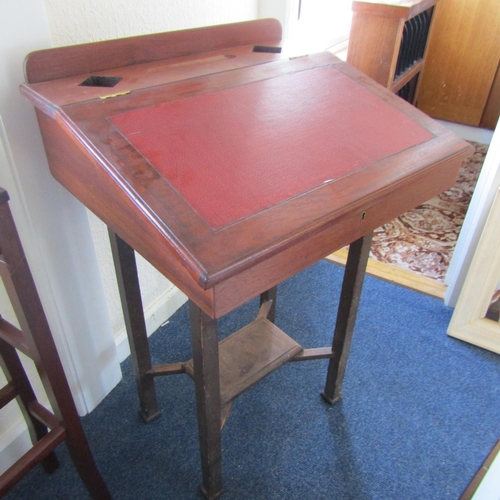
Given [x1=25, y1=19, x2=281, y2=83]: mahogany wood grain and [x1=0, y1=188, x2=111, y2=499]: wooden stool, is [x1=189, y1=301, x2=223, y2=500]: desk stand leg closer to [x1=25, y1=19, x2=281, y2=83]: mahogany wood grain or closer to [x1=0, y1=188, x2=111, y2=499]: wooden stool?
[x1=0, y1=188, x2=111, y2=499]: wooden stool

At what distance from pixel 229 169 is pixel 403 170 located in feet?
1.33

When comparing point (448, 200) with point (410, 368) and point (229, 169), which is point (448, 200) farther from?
point (229, 169)

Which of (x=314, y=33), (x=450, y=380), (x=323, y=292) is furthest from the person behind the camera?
(x=314, y=33)

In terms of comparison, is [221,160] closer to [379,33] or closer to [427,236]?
[379,33]

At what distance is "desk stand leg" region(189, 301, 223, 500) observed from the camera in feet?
3.45

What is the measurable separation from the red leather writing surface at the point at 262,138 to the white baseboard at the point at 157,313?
1086 millimetres

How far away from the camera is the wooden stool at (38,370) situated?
94 cm

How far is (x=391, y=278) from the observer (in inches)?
95.0

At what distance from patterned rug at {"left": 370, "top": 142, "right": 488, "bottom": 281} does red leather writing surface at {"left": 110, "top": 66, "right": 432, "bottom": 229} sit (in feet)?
4.66

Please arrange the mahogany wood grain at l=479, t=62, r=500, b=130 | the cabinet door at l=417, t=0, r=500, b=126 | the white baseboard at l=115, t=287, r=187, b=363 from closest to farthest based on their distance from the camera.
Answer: the white baseboard at l=115, t=287, r=187, b=363 → the cabinet door at l=417, t=0, r=500, b=126 → the mahogany wood grain at l=479, t=62, r=500, b=130

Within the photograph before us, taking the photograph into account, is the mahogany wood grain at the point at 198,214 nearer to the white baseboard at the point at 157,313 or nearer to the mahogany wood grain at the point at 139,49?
the mahogany wood grain at the point at 139,49

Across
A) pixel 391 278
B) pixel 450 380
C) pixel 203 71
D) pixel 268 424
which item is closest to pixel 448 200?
pixel 391 278

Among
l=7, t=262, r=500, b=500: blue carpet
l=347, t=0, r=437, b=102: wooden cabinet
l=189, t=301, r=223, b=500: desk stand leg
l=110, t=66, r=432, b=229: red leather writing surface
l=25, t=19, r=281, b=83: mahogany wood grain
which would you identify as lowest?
l=7, t=262, r=500, b=500: blue carpet

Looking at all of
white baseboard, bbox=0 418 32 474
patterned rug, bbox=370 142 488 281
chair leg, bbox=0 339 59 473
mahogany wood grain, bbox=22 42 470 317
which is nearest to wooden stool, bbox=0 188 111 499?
chair leg, bbox=0 339 59 473
